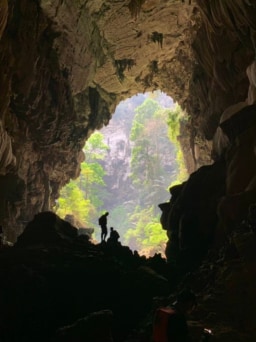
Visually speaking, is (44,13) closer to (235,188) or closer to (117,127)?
(235,188)

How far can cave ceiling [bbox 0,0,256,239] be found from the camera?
1228 centimetres

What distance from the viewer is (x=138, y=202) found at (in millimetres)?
60875

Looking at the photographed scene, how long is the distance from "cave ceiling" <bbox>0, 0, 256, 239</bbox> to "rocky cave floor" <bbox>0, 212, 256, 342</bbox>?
4.84 metres

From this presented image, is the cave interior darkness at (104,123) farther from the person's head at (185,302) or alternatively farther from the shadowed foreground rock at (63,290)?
the person's head at (185,302)

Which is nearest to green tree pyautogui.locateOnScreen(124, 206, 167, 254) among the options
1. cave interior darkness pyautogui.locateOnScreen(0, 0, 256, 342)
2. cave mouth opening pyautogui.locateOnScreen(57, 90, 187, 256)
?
cave mouth opening pyautogui.locateOnScreen(57, 90, 187, 256)

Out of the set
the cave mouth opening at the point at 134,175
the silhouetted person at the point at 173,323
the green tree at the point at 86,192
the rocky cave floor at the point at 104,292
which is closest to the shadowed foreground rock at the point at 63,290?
the rocky cave floor at the point at 104,292

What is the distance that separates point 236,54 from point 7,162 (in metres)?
8.77

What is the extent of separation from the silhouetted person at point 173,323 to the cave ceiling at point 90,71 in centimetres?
760

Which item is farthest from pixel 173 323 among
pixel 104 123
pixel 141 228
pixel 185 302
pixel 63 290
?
pixel 141 228

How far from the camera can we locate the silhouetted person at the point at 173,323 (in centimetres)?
331

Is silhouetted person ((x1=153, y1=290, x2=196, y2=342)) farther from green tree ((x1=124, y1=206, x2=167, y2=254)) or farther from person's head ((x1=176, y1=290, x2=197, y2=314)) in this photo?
green tree ((x1=124, y1=206, x2=167, y2=254))

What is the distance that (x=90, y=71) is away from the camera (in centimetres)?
1864

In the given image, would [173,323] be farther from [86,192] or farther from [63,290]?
[86,192]

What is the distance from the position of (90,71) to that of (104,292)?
41.7 feet
